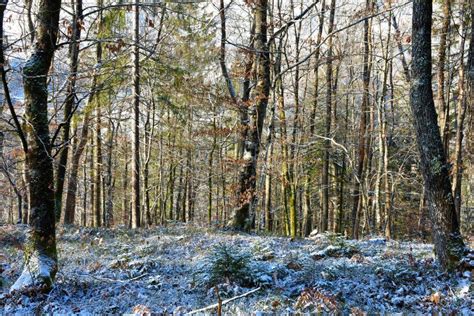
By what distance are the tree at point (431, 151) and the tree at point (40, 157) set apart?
507cm

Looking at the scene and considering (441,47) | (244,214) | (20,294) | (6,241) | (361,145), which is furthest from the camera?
(361,145)

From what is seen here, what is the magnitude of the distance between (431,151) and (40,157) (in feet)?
17.5

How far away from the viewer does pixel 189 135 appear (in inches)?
819

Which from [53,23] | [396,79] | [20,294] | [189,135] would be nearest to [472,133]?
[53,23]

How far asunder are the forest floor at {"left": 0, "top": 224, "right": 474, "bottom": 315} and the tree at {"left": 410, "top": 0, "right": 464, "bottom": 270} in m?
0.44

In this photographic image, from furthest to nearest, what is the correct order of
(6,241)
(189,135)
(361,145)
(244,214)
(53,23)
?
(189,135) < (361,145) < (244,214) < (6,241) < (53,23)

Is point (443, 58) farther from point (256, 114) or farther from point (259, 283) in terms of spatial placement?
point (259, 283)

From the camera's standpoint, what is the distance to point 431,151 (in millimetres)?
5008

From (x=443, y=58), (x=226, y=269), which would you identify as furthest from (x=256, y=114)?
(x=443, y=58)

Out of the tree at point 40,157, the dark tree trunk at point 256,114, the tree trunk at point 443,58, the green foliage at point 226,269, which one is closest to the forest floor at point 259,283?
the green foliage at point 226,269

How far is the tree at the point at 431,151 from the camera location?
4.96 m

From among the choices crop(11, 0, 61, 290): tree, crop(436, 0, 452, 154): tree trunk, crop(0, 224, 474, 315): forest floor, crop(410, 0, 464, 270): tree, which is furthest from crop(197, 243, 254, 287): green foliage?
crop(436, 0, 452, 154): tree trunk

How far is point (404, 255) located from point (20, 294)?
5688mm

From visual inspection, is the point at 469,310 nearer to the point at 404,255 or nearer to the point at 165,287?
the point at 404,255
